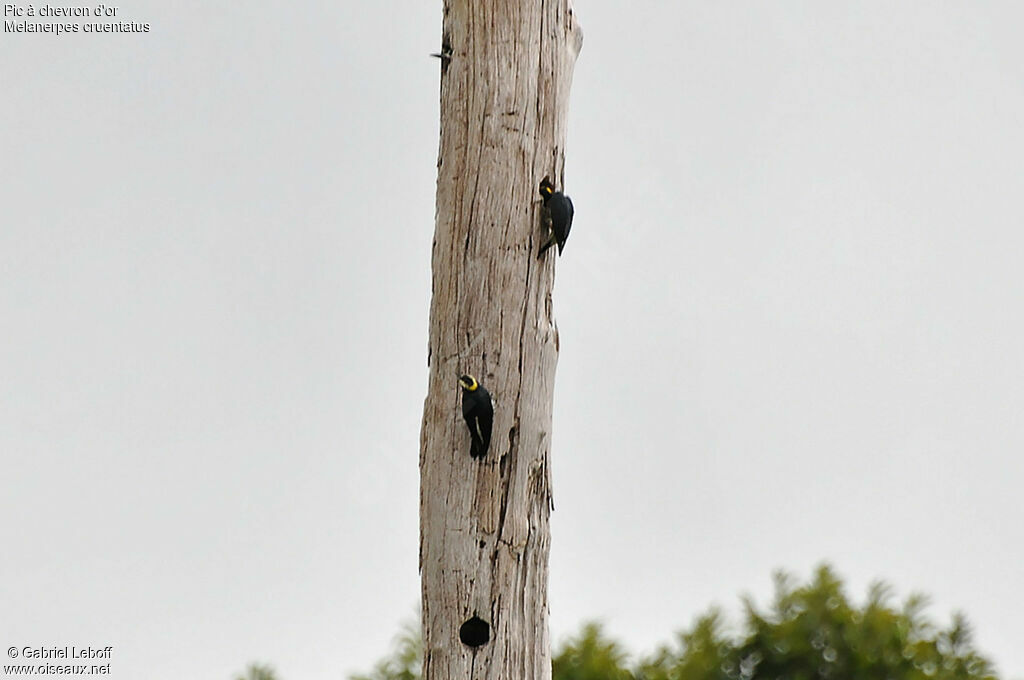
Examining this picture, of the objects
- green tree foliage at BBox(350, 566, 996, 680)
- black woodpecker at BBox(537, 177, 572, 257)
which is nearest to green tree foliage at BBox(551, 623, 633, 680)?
green tree foliage at BBox(350, 566, 996, 680)

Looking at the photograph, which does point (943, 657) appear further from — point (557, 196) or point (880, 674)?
point (557, 196)

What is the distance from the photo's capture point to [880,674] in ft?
12.5

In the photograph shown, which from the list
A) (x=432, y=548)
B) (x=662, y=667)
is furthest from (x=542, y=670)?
(x=662, y=667)

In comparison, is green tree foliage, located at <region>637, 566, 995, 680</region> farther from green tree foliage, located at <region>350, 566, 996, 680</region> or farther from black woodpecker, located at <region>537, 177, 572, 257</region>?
black woodpecker, located at <region>537, 177, 572, 257</region>

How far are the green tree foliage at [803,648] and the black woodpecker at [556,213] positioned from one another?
179 centimetres

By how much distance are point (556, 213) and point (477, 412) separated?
47 cm

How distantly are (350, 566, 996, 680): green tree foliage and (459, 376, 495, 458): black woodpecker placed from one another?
1.60m

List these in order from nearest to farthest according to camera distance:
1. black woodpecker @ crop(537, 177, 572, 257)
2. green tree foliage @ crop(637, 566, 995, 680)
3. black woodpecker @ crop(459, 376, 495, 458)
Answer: black woodpecker @ crop(459, 376, 495, 458) → black woodpecker @ crop(537, 177, 572, 257) → green tree foliage @ crop(637, 566, 995, 680)

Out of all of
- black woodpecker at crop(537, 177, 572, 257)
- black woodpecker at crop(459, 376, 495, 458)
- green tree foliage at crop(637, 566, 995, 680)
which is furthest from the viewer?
green tree foliage at crop(637, 566, 995, 680)

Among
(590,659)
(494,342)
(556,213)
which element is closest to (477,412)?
(494,342)

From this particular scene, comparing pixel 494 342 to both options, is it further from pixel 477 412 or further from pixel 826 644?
pixel 826 644

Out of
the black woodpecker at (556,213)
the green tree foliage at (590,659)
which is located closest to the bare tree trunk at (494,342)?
the black woodpecker at (556,213)

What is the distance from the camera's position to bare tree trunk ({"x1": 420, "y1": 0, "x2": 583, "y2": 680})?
2.50 m

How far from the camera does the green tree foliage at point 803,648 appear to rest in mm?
3848
